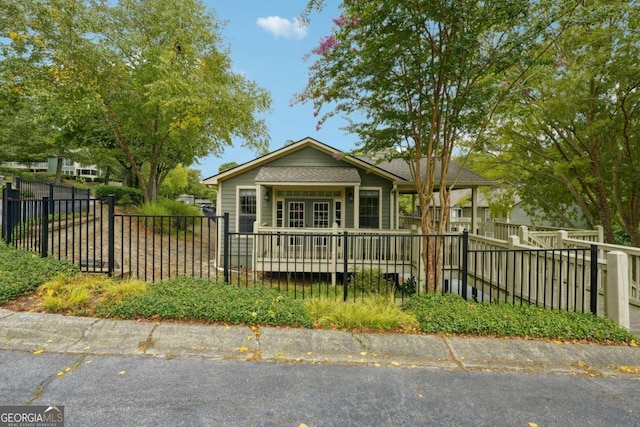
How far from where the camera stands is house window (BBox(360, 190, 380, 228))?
10.8 metres

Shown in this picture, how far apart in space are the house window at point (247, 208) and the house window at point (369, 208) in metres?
4.00

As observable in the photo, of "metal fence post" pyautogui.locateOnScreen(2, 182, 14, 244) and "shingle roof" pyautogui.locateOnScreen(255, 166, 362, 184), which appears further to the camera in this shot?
"shingle roof" pyautogui.locateOnScreen(255, 166, 362, 184)

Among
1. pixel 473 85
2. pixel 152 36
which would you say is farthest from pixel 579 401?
pixel 152 36

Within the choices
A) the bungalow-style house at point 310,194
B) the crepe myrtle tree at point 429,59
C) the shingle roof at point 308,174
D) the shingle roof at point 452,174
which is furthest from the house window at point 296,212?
the crepe myrtle tree at point 429,59

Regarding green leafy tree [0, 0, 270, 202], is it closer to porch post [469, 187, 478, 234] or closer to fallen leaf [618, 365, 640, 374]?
porch post [469, 187, 478, 234]

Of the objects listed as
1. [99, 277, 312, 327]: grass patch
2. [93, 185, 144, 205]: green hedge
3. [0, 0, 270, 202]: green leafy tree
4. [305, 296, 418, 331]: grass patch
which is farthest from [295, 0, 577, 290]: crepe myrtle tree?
[93, 185, 144, 205]: green hedge

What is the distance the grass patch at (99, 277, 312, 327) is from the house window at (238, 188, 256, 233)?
6.35 m

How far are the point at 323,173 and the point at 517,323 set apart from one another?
7283 millimetres

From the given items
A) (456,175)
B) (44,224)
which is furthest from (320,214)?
(44,224)

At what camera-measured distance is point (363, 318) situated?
13.8 ft

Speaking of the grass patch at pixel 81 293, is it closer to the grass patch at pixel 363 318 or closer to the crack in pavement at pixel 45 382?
the crack in pavement at pixel 45 382

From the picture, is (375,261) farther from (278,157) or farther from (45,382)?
(45,382)

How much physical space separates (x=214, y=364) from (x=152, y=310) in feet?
5.11

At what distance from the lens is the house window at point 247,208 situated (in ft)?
36.3
